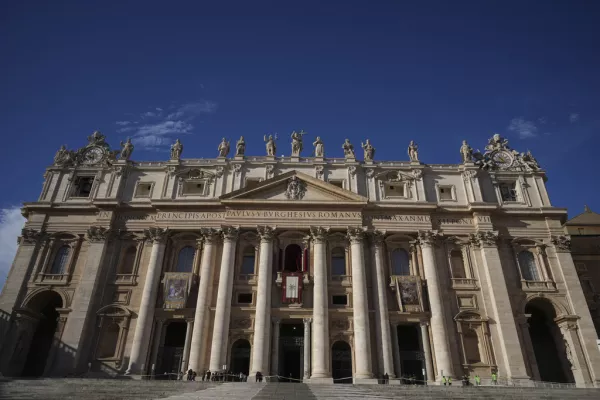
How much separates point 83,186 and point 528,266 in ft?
127

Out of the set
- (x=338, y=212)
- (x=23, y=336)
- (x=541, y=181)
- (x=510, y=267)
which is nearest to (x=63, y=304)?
(x=23, y=336)

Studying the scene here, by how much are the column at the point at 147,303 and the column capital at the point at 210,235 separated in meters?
2.96

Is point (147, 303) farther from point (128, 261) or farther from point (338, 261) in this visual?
point (338, 261)

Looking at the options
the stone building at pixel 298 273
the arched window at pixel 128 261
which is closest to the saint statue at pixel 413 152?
the stone building at pixel 298 273

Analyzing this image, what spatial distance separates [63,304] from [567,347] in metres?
37.3

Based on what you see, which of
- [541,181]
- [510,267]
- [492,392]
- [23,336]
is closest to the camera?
[492,392]

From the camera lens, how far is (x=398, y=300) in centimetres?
3155

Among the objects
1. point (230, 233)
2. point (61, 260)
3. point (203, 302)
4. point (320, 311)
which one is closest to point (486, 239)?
point (320, 311)

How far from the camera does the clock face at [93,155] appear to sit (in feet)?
128

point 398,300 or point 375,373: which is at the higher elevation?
point 398,300

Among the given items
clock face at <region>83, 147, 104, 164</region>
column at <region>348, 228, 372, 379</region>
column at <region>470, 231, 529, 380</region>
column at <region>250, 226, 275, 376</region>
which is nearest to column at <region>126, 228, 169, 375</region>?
column at <region>250, 226, 275, 376</region>

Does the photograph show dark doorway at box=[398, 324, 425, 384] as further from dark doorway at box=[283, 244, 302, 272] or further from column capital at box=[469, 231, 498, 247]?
dark doorway at box=[283, 244, 302, 272]

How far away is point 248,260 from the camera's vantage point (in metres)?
34.2

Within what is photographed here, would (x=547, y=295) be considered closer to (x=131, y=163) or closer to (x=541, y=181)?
(x=541, y=181)
